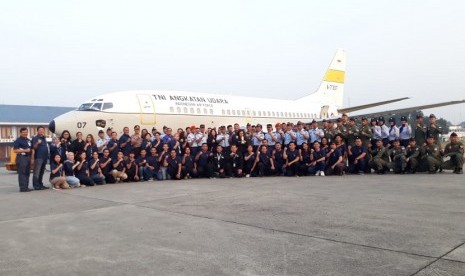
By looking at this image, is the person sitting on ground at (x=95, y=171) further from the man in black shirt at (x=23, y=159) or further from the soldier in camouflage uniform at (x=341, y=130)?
the soldier in camouflage uniform at (x=341, y=130)

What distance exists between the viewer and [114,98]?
16.5m

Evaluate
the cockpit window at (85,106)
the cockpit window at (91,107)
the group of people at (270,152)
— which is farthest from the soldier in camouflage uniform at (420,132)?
the cockpit window at (85,106)

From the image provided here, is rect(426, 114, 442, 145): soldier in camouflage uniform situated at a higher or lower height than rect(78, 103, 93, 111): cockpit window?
lower

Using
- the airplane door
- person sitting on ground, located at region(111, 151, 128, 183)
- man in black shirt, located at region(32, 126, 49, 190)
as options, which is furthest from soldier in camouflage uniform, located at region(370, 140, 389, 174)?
man in black shirt, located at region(32, 126, 49, 190)

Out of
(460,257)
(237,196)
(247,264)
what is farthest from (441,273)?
(237,196)

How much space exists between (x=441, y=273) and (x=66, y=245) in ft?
13.8

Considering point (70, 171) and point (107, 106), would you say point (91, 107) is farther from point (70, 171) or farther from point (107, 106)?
point (70, 171)

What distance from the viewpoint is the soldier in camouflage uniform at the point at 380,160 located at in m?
12.7

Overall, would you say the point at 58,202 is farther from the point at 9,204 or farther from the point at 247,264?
the point at 247,264

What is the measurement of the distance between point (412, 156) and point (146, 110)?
1058 cm

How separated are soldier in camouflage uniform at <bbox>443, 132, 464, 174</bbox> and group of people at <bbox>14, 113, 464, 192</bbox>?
1.1 inches

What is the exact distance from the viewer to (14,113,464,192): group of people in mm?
12352

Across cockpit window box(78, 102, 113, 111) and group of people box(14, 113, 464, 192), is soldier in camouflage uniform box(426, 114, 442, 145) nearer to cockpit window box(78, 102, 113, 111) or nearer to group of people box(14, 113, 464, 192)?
group of people box(14, 113, 464, 192)

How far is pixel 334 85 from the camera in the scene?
31203 millimetres
